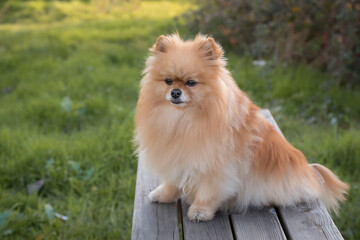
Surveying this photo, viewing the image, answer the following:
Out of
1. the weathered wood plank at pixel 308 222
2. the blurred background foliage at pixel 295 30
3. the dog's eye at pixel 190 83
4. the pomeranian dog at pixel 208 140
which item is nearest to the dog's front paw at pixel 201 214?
the pomeranian dog at pixel 208 140

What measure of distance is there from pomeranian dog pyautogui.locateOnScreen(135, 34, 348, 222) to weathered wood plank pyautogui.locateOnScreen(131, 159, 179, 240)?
0.42 ft

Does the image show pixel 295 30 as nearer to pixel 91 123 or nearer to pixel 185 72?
pixel 91 123

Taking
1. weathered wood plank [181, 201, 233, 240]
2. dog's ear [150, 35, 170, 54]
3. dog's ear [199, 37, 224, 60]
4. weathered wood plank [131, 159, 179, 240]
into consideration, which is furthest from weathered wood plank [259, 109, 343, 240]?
dog's ear [150, 35, 170, 54]

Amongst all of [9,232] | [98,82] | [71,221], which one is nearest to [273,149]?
[71,221]

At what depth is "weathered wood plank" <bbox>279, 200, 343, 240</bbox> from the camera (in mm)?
1899

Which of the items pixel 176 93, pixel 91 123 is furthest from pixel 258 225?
pixel 91 123

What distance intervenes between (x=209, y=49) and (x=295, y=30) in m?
3.36

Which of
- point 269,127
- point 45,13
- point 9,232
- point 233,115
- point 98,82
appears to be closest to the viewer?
point 233,115

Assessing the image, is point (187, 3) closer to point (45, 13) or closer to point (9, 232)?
point (45, 13)

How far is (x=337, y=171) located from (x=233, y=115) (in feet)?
5.52

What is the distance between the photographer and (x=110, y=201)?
10.2 ft

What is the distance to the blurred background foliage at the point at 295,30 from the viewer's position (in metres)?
4.58

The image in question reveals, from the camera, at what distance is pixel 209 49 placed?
205 centimetres

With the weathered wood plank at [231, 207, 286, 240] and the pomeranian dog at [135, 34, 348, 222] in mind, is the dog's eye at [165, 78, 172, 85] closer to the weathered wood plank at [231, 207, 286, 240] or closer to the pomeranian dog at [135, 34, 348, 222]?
the pomeranian dog at [135, 34, 348, 222]
